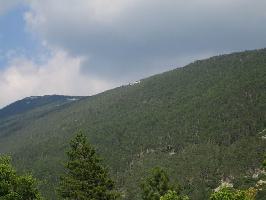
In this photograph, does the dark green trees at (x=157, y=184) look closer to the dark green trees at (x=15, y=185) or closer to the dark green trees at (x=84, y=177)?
the dark green trees at (x=84, y=177)

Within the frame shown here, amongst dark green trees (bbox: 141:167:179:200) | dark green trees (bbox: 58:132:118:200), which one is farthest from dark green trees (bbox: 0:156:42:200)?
dark green trees (bbox: 141:167:179:200)

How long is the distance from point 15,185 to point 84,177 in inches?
340

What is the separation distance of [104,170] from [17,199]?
1029 cm

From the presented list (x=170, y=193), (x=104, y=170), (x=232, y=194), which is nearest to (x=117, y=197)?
(x=104, y=170)

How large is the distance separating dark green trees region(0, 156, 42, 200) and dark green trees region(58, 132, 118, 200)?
722 cm

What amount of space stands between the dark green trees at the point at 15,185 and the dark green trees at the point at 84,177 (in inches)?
284

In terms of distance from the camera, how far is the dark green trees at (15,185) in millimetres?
36406

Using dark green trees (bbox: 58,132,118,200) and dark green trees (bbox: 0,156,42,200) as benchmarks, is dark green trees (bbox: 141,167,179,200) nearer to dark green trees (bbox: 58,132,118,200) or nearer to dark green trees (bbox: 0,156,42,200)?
dark green trees (bbox: 58,132,118,200)

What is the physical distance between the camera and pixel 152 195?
56.8 m

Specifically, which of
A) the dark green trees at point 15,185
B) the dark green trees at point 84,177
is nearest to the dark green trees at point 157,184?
the dark green trees at point 84,177

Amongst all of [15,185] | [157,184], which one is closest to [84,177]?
[15,185]

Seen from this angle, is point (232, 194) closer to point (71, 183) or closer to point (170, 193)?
point (170, 193)

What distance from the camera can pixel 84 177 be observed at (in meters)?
44.6

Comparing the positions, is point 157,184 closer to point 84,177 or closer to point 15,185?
point 84,177
